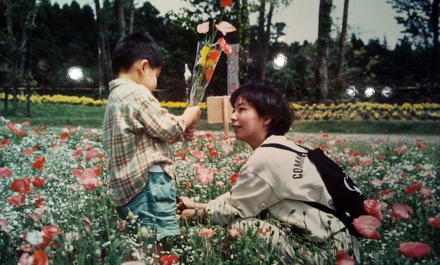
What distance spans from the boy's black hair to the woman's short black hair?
0.43m

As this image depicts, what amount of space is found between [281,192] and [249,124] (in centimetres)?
42

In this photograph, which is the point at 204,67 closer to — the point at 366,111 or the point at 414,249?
the point at 414,249

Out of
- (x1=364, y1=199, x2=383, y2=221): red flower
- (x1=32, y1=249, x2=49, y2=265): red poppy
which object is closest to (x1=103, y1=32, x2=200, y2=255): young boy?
(x1=32, y1=249, x2=49, y2=265): red poppy

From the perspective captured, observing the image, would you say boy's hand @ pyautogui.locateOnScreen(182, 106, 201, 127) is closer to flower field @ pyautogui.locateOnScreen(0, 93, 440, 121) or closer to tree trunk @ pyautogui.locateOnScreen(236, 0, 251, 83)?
flower field @ pyautogui.locateOnScreen(0, 93, 440, 121)

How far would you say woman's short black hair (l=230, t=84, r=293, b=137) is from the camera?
2150 mm

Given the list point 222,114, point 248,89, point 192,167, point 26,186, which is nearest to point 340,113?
point 222,114

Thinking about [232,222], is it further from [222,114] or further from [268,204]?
[222,114]

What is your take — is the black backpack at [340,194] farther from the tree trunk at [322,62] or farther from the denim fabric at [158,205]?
the tree trunk at [322,62]

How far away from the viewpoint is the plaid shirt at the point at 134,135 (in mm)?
1995

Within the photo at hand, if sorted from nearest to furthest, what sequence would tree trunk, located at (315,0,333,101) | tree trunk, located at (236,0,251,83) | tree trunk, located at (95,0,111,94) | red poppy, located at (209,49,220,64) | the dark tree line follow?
red poppy, located at (209,49,220,64) → the dark tree line → tree trunk, located at (315,0,333,101) → tree trunk, located at (236,0,251,83) → tree trunk, located at (95,0,111,94)

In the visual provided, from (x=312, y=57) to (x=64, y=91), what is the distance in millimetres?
11882

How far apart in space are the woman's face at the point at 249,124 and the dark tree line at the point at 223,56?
2068 millimetres

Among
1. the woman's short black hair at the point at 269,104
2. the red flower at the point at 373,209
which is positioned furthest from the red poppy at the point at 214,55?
the red flower at the point at 373,209

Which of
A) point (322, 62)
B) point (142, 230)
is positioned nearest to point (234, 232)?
point (142, 230)
